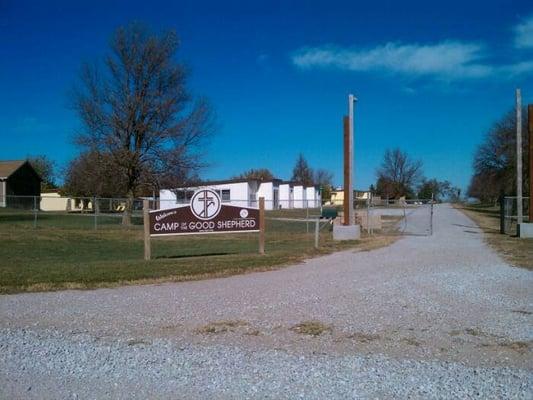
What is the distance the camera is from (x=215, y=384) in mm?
4598

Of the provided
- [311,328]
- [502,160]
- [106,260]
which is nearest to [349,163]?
[106,260]

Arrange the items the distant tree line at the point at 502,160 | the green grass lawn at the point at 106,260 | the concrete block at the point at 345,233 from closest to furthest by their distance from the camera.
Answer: the green grass lawn at the point at 106,260
the concrete block at the point at 345,233
the distant tree line at the point at 502,160

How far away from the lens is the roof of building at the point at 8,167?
190 ft

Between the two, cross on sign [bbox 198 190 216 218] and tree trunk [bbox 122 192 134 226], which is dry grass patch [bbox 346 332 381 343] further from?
tree trunk [bbox 122 192 134 226]

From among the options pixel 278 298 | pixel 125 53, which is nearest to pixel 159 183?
pixel 125 53

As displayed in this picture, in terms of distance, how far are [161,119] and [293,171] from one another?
248ft

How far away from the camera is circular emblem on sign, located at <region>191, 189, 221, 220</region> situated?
14847 mm

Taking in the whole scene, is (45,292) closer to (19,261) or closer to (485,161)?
(19,261)

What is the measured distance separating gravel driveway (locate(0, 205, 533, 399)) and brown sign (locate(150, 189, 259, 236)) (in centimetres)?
451

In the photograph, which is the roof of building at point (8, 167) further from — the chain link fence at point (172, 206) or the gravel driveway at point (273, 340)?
the gravel driveway at point (273, 340)

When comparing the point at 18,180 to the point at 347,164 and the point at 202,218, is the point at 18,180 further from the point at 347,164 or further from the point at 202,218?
the point at 202,218

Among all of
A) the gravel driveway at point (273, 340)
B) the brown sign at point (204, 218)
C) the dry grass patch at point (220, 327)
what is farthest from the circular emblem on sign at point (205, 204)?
the dry grass patch at point (220, 327)

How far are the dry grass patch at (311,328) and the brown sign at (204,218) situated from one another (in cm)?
838

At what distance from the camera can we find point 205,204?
15.0 meters
